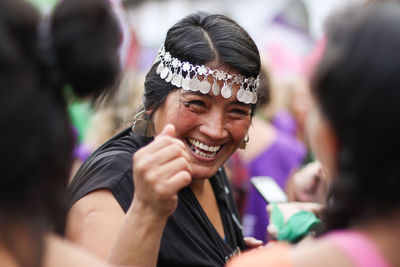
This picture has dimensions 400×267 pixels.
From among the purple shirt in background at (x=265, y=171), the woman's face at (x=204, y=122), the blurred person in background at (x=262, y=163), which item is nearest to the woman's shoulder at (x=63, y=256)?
the woman's face at (x=204, y=122)

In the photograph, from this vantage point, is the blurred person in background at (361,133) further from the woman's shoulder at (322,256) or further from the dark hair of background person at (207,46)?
the dark hair of background person at (207,46)

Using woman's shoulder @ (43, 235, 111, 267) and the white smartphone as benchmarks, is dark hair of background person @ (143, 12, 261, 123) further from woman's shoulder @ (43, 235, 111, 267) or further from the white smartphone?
woman's shoulder @ (43, 235, 111, 267)

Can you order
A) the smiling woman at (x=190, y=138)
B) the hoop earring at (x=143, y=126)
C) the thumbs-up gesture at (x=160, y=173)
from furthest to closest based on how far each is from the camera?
the hoop earring at (x=143, y=126) → the smiling woman at (x=190, y=138) → the thumbs-up gesture at (x=160, y=173)

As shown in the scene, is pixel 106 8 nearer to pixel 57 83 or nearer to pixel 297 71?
pixel 57 83

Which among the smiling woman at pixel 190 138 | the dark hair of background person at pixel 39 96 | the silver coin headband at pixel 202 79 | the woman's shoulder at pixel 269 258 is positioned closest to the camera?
the dark hair of background person at pixel 39 96

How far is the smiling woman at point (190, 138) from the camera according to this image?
1922 millimetres

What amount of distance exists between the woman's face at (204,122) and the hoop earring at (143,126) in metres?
0.03

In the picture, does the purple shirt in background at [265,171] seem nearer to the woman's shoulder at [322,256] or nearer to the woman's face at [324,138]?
the woman's face at [324,138]

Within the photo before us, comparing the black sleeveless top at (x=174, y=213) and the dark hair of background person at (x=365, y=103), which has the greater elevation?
the dark hair of background person at (x=365, y=103)

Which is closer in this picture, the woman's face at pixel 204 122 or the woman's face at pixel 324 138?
the woman's face at pixel 324 138

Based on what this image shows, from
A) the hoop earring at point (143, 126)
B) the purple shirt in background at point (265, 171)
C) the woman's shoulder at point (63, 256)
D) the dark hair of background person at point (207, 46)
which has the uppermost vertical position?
the dark hair of background person at point (207, 46)

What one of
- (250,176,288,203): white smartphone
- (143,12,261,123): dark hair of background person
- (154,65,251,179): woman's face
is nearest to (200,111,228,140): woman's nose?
(154,65,251,179): woman's face

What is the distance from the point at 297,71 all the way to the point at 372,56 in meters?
8.04

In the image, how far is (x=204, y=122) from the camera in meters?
A: 2.21
